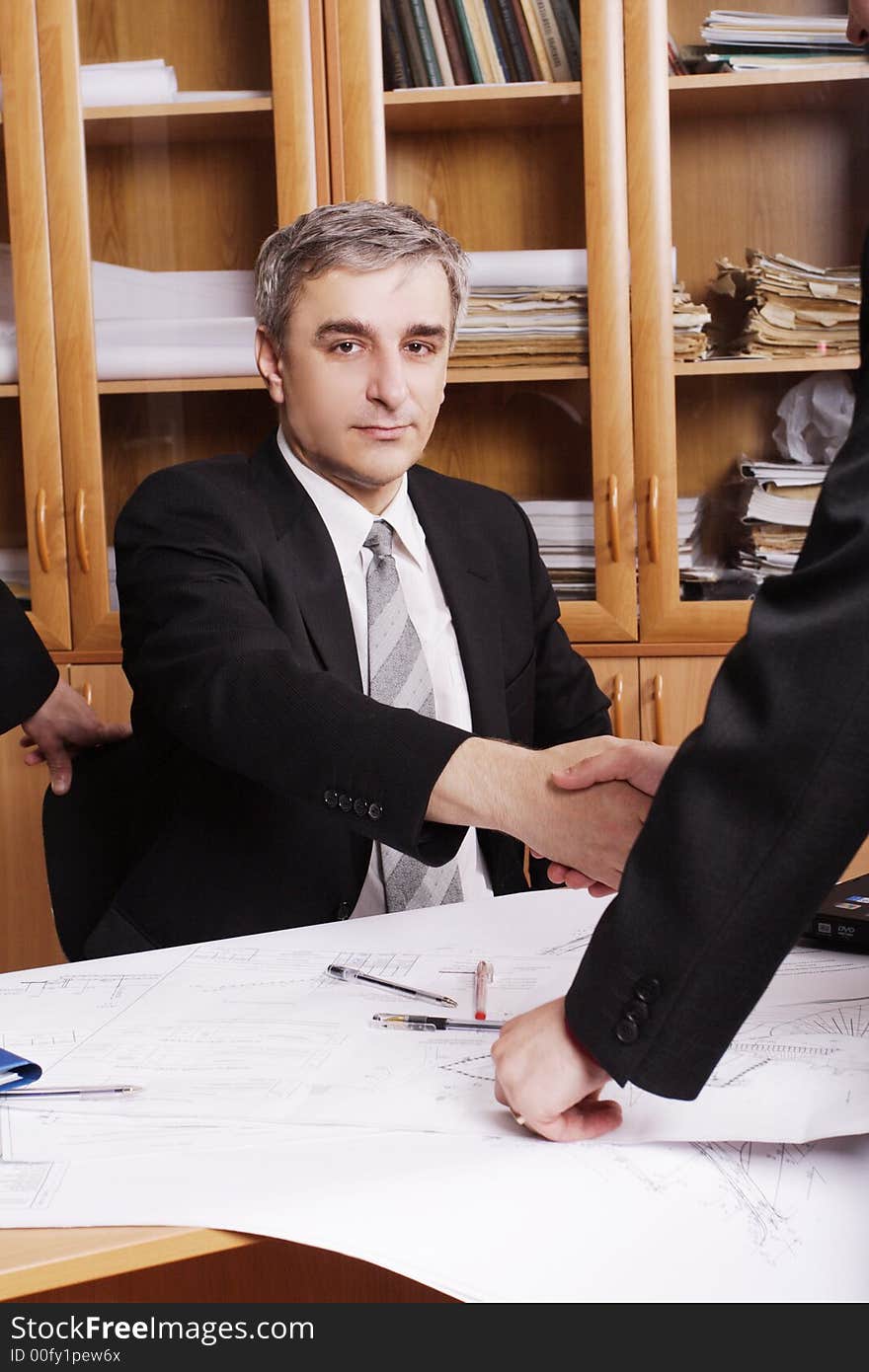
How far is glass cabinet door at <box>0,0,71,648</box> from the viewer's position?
2.51 meters

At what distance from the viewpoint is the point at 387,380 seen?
1.80m

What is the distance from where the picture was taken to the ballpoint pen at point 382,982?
1.08m

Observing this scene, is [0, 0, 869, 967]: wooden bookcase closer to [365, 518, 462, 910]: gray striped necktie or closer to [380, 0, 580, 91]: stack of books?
[380, 0, 580, 91]: stack of books

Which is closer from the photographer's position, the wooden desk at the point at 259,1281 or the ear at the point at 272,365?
the wooden desk at the point at 259,1281

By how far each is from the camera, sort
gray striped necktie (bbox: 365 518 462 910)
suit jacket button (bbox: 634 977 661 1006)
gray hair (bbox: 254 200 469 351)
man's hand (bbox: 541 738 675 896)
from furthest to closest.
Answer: gray hair (bbox: 254 200 469 351)
gray striped necktie (bbox: 365 518 462 910)
man's hand (bbox: 541 738 675 896)
suit jacket button (bbox: 634 977 661 1006)

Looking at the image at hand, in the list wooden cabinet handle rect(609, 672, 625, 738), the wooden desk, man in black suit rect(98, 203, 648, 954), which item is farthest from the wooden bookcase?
the wooden desk

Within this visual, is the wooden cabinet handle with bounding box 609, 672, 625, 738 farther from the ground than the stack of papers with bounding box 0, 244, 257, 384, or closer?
closer

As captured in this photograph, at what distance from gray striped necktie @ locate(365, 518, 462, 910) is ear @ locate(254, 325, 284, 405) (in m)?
0.29

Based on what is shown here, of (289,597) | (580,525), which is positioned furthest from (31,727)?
(580,525)

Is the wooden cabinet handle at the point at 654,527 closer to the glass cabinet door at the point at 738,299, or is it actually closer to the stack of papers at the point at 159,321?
the glass cabinet door at the point at 738,299

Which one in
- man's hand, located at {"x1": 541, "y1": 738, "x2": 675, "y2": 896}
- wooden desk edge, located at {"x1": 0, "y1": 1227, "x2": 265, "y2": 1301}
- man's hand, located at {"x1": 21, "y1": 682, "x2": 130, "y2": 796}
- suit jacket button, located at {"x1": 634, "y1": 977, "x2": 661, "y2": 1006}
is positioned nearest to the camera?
wooden desk edge, located at {"x1": 0, "y1": 1227, "x2": 265, "y2": 1301}

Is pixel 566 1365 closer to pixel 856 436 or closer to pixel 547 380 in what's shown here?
pixel 856 436

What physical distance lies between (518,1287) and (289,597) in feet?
3.52

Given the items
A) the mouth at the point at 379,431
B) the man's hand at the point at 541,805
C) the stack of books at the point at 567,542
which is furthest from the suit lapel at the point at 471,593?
the stack of books at the point at 567,542
